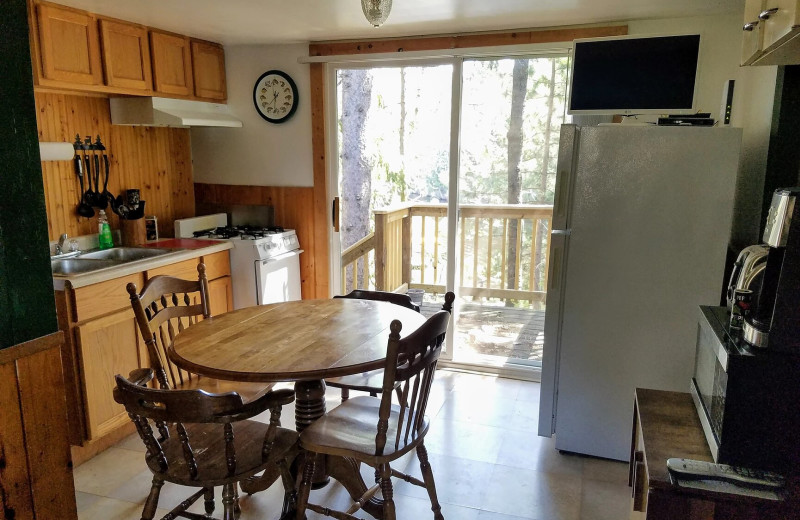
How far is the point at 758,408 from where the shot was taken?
132cm

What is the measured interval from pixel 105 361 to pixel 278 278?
1335 millimetres

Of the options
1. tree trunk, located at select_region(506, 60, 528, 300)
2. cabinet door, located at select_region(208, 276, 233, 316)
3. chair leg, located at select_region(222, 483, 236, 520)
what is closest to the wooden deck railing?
tree trunk, located at select_region(506, 60, 528, 300)

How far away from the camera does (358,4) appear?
2.83m

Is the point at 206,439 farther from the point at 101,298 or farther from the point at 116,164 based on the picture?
the point at 116,164

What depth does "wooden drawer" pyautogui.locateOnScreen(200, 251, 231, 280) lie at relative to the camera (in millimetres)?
3467

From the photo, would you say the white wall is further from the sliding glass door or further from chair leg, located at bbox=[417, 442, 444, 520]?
chair leg, located at bbox=[417, 442, 444, 520]

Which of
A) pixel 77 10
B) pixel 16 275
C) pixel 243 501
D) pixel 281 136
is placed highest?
pixel 77 10

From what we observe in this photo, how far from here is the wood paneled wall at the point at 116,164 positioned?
3098mm

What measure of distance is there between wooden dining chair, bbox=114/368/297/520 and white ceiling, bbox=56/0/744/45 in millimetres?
1987

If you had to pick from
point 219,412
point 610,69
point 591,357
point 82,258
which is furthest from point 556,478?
point 82,258

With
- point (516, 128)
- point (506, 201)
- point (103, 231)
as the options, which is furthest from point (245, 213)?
point (516, 128)

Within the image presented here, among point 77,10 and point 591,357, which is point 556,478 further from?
point 77,10

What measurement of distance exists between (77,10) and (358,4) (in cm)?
149

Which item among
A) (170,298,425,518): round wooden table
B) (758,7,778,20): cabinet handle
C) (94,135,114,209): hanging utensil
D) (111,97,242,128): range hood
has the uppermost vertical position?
(758,7,778,20): cabinet handle
